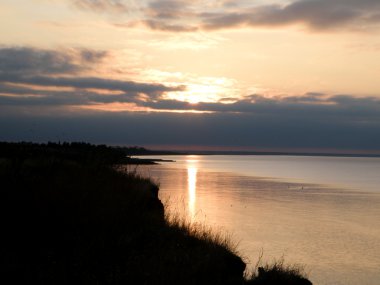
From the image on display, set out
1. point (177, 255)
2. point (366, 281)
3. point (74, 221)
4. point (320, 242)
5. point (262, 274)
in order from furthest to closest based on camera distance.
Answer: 1. point (320, 242)
2. point (366, 281)
3. point (262, 274)
4. point (74, 221)
5. point (177, 255)

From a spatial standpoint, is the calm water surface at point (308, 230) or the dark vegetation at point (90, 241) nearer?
the dark vegetation at point (90, 241)

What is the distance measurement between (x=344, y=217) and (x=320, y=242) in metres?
14.6

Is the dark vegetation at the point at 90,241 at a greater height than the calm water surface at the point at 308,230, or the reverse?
the dark vegetation at the point at 90,241

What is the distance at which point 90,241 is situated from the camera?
1032 cm

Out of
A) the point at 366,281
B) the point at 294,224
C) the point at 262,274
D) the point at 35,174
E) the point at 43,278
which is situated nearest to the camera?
the point at 43,278

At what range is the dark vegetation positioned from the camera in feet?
29.1

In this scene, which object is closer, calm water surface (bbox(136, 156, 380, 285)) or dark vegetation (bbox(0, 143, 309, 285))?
dark vegetation (bbox(0, 143, 309, 285))

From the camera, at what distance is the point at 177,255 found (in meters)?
10.4

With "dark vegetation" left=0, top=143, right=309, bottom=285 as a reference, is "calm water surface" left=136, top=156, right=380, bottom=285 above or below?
below

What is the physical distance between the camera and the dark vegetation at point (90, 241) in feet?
29.1

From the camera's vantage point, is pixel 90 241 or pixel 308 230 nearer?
pixel 90 241

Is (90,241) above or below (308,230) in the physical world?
above

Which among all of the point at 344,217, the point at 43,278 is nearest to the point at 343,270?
the point at 43,278

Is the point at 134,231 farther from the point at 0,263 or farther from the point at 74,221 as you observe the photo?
the point at 0,263
